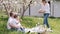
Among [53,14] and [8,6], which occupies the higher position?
[8,6]

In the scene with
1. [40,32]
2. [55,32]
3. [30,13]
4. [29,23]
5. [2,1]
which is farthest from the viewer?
[30,13]

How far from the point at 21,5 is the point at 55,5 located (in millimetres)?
8156

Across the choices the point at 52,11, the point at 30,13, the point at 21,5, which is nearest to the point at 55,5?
the point at 52,11

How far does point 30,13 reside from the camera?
2278cm

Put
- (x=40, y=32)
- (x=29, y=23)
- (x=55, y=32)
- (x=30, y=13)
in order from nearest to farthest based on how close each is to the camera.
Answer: (x=40, y=32) → (x=55, y=32) → (x=29, y=23) → (x=30, y=13)

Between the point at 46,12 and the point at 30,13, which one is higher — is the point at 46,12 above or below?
above

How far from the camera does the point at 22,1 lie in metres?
15.7

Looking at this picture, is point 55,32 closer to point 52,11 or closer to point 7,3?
point 7,3

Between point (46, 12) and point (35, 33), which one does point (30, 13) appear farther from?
point (35, 33)

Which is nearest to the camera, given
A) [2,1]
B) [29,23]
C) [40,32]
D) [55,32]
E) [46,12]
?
[40,32]

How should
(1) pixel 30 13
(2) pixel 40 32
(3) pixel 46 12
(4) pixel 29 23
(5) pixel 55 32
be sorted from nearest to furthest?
(2) pixel 40 32 < (3) pixel 46 12 < (5) pixel 55 32 < (4) pixel 29 23 < (1) pixel 30 13

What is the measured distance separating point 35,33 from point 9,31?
91 centimetres

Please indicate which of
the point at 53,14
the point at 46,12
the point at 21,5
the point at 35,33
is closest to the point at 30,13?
the point at 53,14

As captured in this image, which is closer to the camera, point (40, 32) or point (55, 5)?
point (40, 32)
